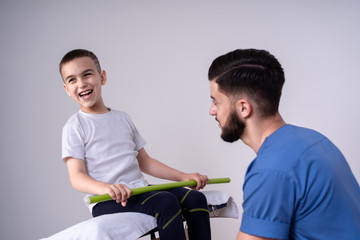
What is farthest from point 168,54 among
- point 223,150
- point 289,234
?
point 289,234

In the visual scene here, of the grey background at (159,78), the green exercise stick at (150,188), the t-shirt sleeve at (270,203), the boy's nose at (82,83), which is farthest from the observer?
the grey background at (159,78)

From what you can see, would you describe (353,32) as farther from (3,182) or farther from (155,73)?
(3,182)

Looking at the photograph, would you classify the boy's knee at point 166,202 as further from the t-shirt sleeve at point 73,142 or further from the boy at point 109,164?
the t-shirt sleeve at point 73,142

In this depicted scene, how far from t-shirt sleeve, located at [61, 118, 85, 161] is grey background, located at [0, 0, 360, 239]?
2.65 ft

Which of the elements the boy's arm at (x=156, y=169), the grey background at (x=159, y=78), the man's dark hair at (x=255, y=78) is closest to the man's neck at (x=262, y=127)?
the man's dark hair at (x=255, y=78)

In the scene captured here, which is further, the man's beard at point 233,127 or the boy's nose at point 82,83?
the boy's nose at point 82,83

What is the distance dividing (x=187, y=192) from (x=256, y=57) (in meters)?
0.56

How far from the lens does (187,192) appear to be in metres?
1.39

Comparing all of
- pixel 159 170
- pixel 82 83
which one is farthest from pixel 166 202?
pixel 82 83

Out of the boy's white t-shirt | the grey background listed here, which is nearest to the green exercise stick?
the boy's white t-shirt

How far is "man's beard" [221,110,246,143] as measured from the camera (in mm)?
1046

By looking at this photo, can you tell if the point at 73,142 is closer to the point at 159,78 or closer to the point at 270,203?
the point at 270,203

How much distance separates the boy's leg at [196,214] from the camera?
51.8 inches

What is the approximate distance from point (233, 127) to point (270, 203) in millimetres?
256
